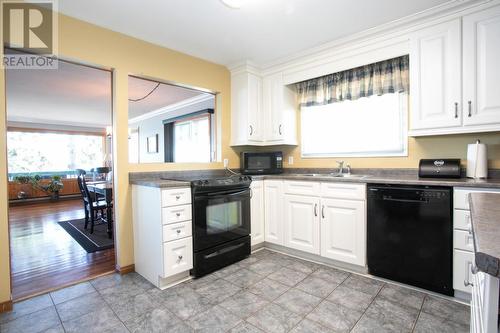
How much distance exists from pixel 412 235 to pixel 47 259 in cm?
380

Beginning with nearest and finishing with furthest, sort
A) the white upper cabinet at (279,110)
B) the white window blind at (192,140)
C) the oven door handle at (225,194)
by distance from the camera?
the oven door handle at (225,194)
the white upper cabinet at (279,110)
the white window blind at (192,140)

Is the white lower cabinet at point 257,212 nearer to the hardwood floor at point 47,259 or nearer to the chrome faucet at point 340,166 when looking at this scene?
the chrome faucet at point 340,166

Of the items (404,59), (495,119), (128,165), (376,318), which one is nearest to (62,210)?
(128,165)

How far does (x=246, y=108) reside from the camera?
3.36 m

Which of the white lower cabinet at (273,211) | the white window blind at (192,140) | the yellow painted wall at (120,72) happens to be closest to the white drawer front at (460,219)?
the white lower cabinet at (273,211)

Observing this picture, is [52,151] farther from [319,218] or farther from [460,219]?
[460,219]

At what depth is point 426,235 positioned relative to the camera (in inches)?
80.0

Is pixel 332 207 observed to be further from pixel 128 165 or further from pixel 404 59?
pixel 128 165

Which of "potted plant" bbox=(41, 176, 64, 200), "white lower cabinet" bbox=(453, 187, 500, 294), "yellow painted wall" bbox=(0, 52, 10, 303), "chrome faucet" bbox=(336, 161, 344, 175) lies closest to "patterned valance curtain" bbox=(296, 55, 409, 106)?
"chrome faucet" bbox=(336, 161, 344, 175)

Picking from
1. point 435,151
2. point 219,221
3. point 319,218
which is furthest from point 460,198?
point 219,221

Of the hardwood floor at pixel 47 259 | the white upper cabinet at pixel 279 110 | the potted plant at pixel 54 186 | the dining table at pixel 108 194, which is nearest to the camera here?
the hardwood floor at pixel 47 259

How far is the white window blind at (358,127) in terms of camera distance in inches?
107

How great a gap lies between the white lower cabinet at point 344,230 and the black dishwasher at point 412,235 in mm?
74

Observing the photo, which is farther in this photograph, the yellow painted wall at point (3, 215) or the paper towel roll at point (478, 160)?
the paper towel roll at point (478, 160)
